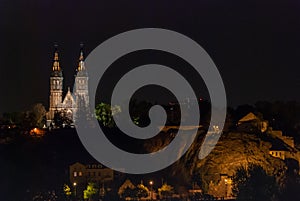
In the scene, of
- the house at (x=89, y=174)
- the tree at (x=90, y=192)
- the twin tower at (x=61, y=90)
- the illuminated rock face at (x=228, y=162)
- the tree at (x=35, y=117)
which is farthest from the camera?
the twin tower at (x=61, y=90)

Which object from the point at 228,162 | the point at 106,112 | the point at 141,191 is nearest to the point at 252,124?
the point at 228,162

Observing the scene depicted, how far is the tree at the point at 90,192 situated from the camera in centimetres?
1730

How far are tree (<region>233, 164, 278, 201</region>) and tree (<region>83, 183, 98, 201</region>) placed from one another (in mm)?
2246

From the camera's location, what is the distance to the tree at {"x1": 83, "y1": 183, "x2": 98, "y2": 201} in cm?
1730

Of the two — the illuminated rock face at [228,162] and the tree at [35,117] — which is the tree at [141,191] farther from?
the tree at [35,117]

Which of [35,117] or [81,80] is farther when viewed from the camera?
[81,80]

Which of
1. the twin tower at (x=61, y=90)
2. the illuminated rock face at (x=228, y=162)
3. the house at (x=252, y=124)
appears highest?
the twin tower at (x=61, y=90)

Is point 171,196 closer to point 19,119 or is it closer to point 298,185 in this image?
point 298,185

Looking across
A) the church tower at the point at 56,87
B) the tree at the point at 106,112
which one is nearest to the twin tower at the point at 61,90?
the church tower at the point at 56,87

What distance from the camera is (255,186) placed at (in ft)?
53.3

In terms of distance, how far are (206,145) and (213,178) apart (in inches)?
38.5

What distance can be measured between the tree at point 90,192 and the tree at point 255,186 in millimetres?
2246

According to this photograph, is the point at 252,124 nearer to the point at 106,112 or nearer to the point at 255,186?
the point at 255,186

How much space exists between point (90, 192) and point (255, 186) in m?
2.70
